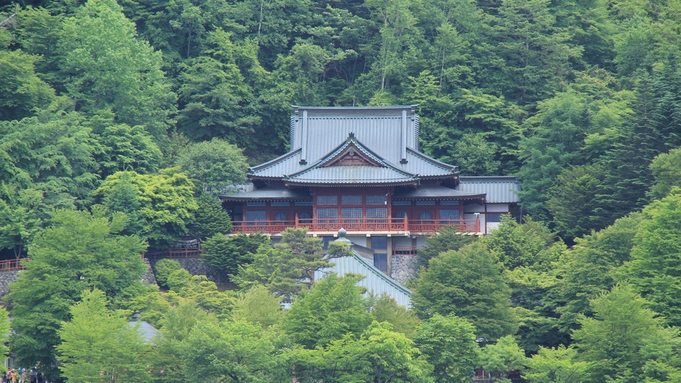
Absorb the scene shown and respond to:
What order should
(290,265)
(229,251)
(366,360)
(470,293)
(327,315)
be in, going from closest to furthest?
(366,360)
(327,315)
(470,293)
(290,265)
(229,251)

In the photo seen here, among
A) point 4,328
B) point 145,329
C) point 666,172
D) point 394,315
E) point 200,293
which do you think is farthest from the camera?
point 666,172

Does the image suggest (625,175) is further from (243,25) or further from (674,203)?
(243,25)

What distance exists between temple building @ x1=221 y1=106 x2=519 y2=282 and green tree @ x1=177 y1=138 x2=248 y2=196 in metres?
0.75

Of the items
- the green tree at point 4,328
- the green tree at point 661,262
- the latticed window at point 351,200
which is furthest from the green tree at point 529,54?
the green tree at point 4,328

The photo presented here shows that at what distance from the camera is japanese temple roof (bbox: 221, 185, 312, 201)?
5631 centimetres

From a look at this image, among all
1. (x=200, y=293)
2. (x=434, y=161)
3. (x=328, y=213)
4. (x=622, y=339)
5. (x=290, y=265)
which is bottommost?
(x=622, y=339)

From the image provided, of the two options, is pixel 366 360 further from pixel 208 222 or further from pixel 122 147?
pixel 122 147

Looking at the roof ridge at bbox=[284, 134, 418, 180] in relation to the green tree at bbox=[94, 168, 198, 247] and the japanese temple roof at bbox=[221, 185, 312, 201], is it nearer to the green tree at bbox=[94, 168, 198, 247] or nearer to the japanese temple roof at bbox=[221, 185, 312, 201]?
the japanese temple roof at bbox=[221, 185, 312, 201]

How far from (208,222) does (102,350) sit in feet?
50.6

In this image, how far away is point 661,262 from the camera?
41.3 m

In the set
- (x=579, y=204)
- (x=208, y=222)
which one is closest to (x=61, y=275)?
(x=208, y=222)

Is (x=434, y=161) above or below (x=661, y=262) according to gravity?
above

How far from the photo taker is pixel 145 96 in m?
59.1

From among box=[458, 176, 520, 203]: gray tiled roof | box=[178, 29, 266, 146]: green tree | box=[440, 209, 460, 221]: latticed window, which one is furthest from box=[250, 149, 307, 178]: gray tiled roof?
box=[458, 176, 520, 203]: gray tiled roof
